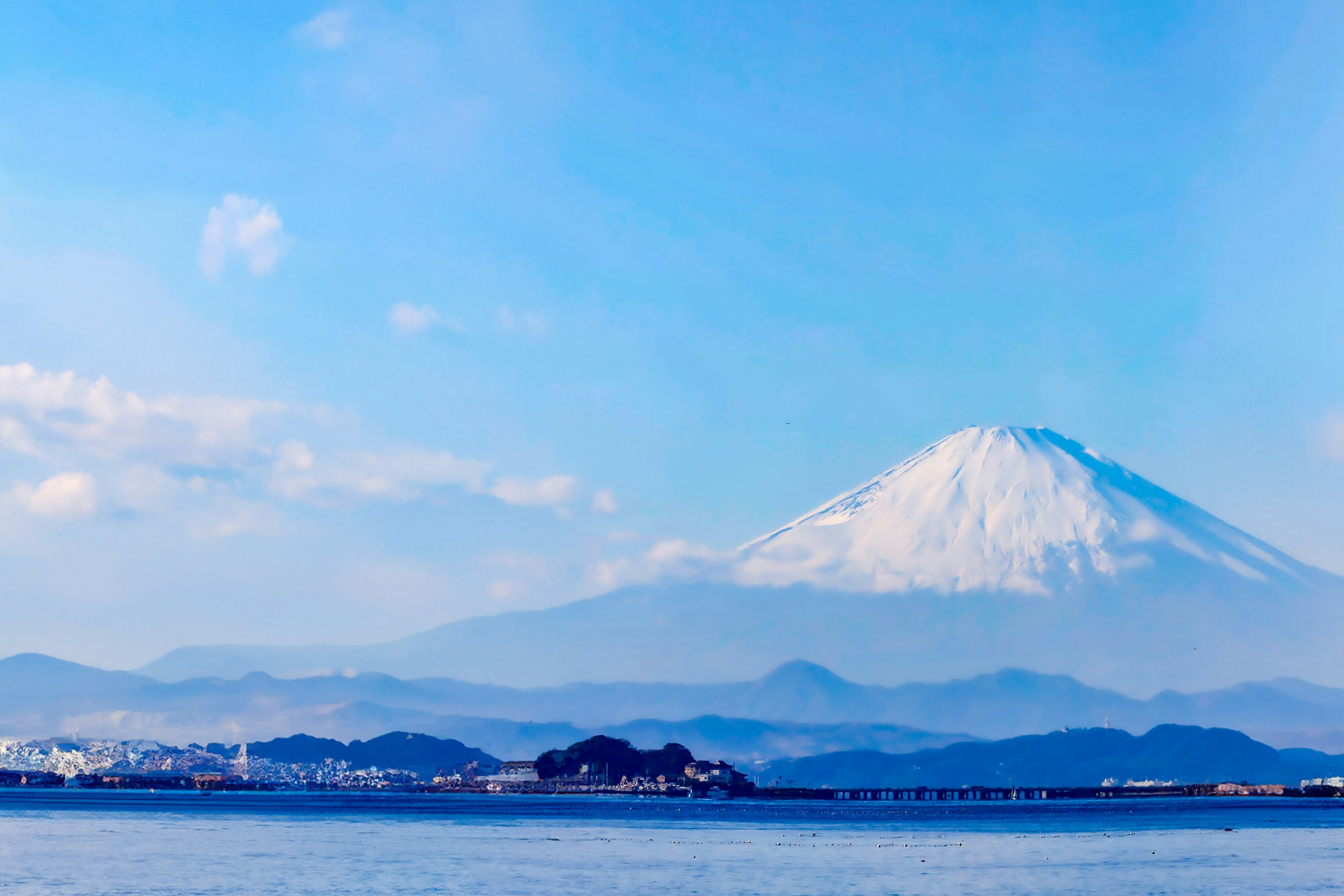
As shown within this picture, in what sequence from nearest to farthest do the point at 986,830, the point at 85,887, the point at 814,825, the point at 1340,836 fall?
1. the point at 85,887
2. the point at 1340,836
3. the point at 986,830
4. the point at 814,825

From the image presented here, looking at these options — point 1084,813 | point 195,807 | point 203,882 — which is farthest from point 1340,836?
point 195,807

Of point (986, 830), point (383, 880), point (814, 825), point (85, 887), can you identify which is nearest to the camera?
point (85, 887)

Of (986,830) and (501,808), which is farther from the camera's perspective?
(501,808)

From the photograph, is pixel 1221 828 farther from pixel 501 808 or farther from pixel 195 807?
pixel 195 807

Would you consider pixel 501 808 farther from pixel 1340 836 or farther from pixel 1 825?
pixel 1340 836

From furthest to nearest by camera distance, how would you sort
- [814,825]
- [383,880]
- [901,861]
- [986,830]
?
1. [814,825]
2. [986,830]
3. [901,861]
4. [383,880]

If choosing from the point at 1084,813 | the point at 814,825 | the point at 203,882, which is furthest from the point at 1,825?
the point at 1084,813
